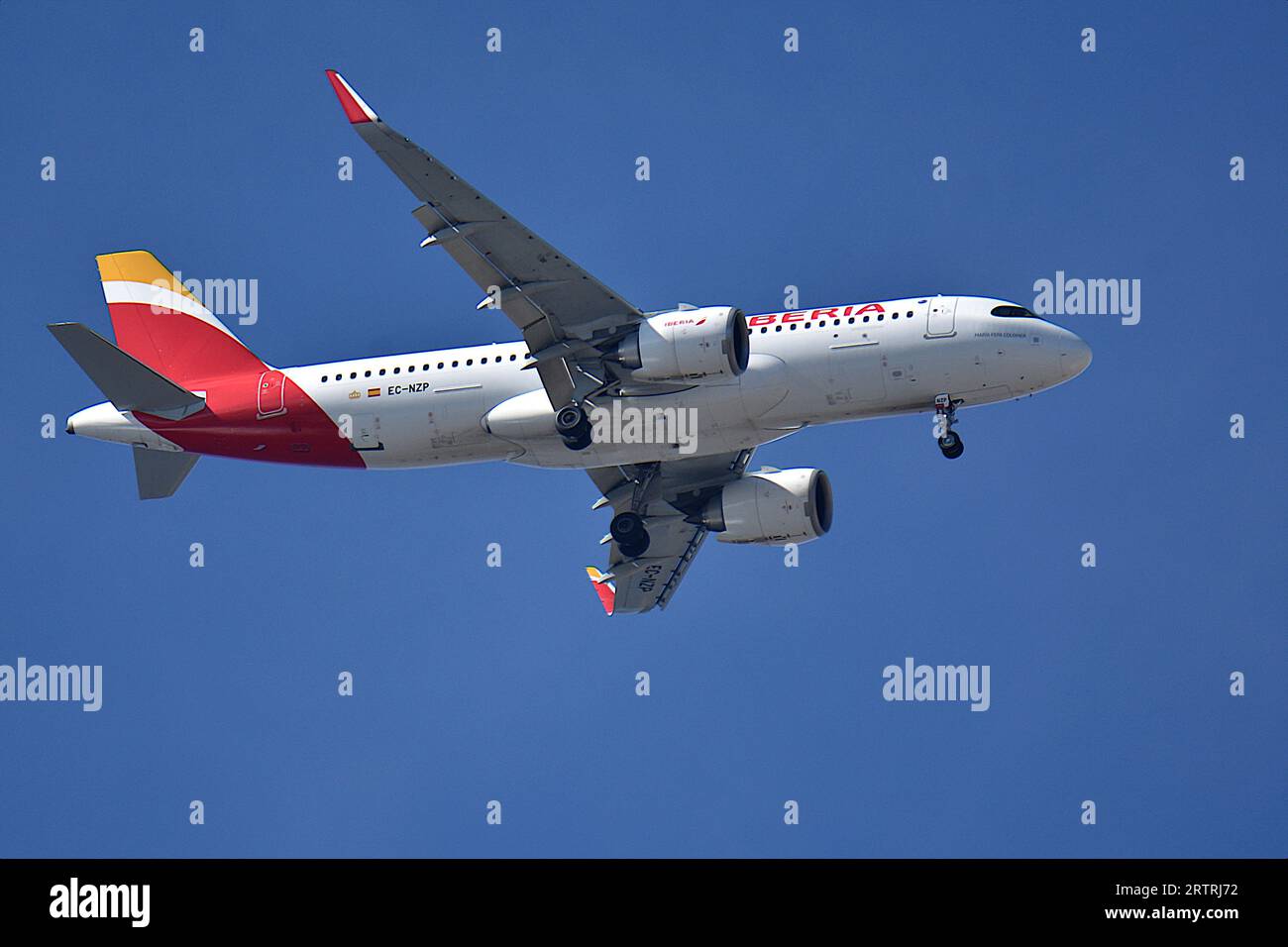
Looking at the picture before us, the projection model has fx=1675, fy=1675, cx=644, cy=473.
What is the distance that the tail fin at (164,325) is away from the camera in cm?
4906

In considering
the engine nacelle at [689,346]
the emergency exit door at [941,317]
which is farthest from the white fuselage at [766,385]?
the engine nacelle at [689,346]

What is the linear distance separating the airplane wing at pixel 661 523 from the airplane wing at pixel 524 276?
24.1 feet

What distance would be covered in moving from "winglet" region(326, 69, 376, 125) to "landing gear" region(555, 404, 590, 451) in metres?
9.97

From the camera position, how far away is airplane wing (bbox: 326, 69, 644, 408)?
134 ft

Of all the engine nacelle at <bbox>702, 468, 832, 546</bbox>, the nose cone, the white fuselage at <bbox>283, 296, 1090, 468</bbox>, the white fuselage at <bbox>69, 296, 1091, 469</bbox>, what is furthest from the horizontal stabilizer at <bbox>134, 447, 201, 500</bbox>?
the nose cone

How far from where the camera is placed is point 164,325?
165 ft

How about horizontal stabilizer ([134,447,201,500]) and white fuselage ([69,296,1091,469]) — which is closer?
white fuselage ([69,296,1091,469])

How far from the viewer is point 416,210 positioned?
4141 cm

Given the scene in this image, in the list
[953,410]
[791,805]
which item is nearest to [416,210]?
[953,410]

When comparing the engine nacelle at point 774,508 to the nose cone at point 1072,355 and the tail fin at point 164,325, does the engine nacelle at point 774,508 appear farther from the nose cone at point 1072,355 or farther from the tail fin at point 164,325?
the tail fin at point 164,325

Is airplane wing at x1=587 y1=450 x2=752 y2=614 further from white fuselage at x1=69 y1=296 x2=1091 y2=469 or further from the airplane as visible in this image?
white fuselage at x1=69 y1=296 x2=1091 y2=469

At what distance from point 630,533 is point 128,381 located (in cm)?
1498

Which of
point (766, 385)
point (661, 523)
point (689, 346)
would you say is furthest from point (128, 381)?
point (766, 385)

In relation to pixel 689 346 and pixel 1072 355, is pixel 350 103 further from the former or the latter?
pixel 1072 355
